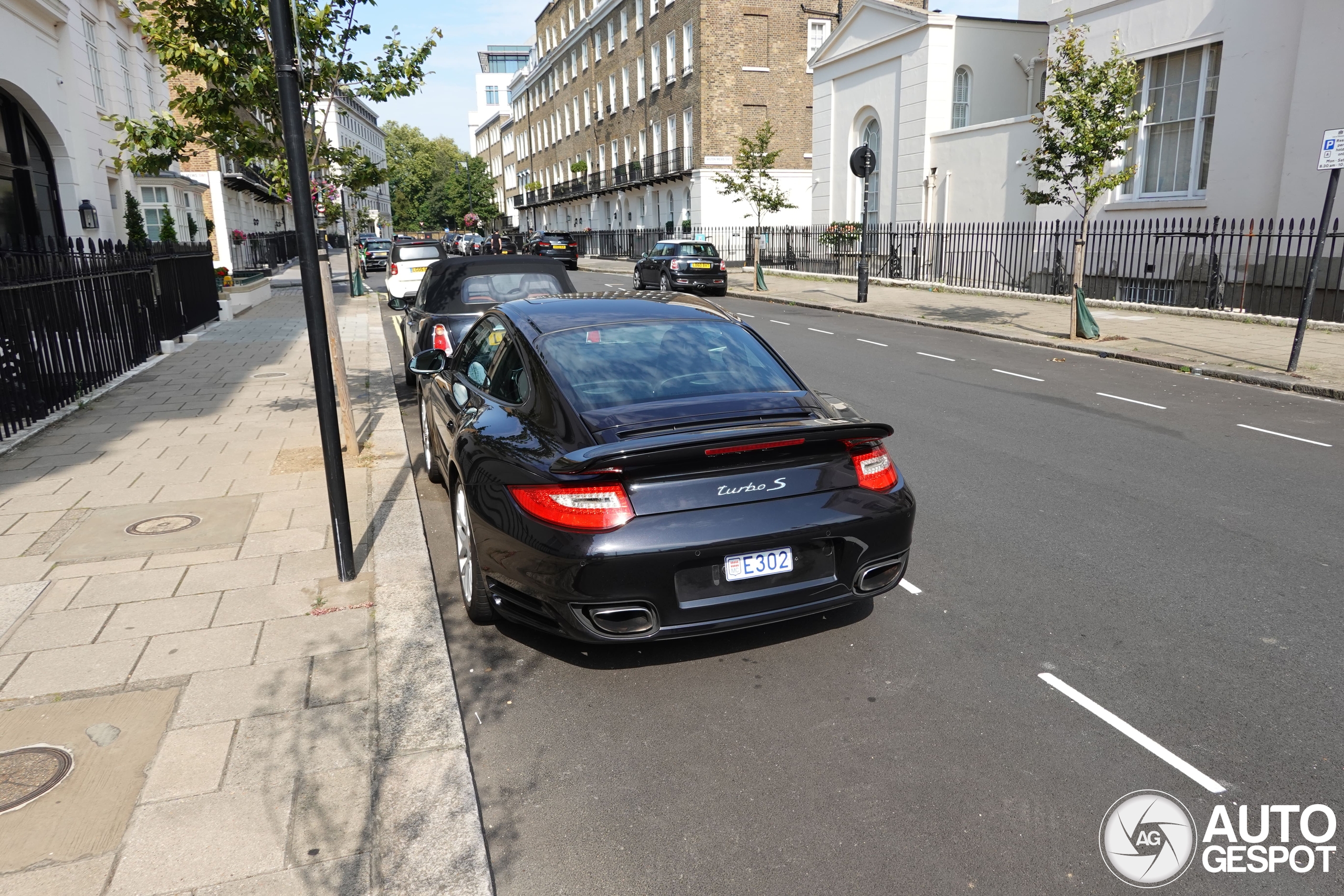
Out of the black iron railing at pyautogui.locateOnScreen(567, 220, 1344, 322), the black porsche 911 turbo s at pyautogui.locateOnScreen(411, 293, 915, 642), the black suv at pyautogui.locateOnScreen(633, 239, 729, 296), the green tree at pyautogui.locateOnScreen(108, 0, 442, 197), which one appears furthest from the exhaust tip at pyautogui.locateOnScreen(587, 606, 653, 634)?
the black suv at pyautogui.locateOnScreen(633, 239, 729, 296)

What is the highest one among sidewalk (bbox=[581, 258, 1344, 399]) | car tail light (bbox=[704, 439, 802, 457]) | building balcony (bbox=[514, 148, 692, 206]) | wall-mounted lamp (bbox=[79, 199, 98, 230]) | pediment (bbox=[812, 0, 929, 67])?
pediment (bbox=[812, 0, 929, 67])

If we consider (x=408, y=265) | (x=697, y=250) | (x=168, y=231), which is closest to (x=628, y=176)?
(x=697, y=250)

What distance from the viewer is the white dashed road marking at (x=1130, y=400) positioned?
10070 mm

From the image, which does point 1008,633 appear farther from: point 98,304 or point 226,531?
point 98,304

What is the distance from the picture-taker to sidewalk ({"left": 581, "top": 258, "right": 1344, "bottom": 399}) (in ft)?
39.5

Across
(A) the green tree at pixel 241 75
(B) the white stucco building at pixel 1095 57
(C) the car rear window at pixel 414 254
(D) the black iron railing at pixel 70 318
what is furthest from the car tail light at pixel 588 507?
(C) the car rear window at pixel 414 254

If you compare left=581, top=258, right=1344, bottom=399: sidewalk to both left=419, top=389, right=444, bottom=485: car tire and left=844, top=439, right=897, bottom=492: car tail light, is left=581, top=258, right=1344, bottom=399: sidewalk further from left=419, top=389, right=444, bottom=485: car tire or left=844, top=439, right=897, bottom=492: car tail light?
left=419, top=389, right=444, bottom=485: car tire

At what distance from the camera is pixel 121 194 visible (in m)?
23.2

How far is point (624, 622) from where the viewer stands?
3.74 meters

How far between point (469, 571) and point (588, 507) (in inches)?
52.7

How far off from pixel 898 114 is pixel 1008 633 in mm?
28188

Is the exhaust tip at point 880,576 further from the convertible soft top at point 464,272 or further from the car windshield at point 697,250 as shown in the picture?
the car windshield at point 697,250

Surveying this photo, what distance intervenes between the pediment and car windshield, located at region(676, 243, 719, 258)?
9.45 metres

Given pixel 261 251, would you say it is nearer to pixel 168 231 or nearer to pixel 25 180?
pixel 168 231
